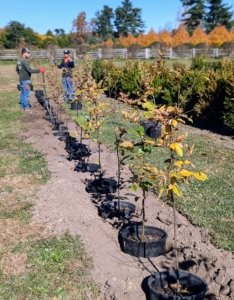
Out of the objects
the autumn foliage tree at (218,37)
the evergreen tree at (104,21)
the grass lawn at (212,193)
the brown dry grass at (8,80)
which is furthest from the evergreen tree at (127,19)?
the grass lawn at (212,193)

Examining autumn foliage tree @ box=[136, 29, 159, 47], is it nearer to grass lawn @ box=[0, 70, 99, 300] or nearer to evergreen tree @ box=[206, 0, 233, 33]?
evergreen tree @ box=[206, 0, 233, 33]

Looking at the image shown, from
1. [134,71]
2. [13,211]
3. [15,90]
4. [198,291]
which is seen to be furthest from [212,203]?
[15,90]

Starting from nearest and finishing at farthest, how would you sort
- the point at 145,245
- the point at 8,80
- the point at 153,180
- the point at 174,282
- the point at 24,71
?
the point at 174,282 < the point at 153,180 < the point at 145,245 < the point at 24,71 < the point at 8,80

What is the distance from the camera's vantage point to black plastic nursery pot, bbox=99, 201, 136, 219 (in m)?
4.35

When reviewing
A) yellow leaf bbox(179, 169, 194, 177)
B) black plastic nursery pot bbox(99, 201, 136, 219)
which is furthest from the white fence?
yellow leaf bbox(179, 169, 194, 177)

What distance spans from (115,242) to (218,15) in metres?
55.6

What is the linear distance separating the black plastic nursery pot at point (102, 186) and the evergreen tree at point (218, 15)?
174 ft

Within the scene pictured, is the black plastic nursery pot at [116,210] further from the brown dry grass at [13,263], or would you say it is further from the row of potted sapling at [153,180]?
the brown dry grass at [13,263]

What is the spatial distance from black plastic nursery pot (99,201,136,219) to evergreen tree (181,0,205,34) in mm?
52589

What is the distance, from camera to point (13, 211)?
15.5ft

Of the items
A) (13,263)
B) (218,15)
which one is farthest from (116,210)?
(218,15)

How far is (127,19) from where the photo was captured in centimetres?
6159

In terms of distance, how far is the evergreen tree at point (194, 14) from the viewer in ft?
181

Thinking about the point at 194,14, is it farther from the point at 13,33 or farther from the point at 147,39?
the point at 13,33
